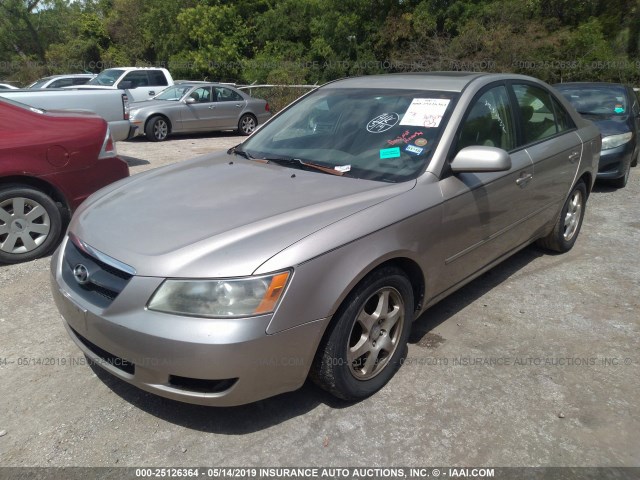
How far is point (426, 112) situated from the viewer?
11.3ft

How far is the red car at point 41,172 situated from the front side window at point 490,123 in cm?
345

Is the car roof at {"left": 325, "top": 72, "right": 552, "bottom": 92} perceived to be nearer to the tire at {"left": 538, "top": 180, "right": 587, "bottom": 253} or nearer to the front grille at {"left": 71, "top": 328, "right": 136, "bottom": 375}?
the tire at {"left": 538, "top": 180, "right": 587, "bottom": 253}

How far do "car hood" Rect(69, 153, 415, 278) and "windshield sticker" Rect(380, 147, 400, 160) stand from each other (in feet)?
0.97

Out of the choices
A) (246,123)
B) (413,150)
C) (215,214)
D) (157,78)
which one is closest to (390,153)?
(413,150)

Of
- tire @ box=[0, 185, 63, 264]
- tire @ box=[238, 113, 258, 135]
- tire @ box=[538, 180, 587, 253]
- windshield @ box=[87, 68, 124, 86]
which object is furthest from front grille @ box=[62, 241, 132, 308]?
windshield @ box=[87, 68, 124, 86]

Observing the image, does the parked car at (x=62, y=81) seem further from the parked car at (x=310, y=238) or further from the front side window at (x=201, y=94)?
the parked car at (x=310, y=238)

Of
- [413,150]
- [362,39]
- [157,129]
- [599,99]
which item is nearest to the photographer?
[413,150]

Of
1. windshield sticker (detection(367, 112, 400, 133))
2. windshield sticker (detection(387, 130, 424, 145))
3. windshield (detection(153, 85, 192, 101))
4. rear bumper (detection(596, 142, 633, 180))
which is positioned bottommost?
rear bumper (detection(596, 142, 633, 180))

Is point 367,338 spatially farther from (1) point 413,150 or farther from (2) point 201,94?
(2) point 201,94

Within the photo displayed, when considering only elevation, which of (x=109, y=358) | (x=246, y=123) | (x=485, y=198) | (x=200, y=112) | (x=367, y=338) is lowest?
(x=246, y=123)

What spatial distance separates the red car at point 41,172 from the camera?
184 inches

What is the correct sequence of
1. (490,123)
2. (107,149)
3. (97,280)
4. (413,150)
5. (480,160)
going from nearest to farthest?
(97,280), (480,160), (413,150), (490,123), (107,149)

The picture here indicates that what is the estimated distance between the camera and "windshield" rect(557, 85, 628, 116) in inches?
327

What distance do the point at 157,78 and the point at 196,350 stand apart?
1575cm
